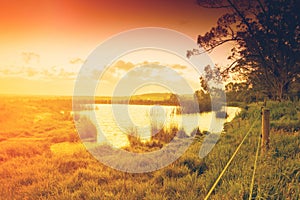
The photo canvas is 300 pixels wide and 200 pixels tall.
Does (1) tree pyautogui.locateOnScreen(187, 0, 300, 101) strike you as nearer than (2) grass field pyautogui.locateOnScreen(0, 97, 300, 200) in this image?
No

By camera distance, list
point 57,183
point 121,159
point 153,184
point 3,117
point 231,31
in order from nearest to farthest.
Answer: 1. point 153,184
2. point 57,183
3. point 121,159
4. point 231,31
5. point 3,117

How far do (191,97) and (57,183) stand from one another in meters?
20.3

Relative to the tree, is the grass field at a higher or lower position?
lower

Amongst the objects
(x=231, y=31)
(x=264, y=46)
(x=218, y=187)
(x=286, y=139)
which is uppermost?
(x=231, y=31)

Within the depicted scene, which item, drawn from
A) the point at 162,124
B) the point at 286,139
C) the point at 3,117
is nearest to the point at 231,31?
the point at 162,124

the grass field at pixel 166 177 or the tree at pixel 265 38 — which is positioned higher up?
the tree at pixel 265 38

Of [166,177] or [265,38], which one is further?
[265,38]

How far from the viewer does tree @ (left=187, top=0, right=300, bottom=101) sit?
431 inches

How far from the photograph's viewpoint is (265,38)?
38.0 ft

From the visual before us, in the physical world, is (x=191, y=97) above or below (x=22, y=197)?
above

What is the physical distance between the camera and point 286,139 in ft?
21.7

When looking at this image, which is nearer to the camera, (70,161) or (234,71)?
(70,161)

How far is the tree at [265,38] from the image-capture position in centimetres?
1096

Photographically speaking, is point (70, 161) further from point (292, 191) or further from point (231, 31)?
point (231, 31)
